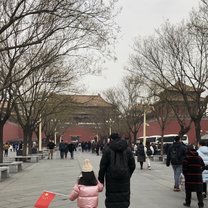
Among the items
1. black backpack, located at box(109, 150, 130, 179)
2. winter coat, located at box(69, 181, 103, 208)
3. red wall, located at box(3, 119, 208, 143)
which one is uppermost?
red wall, located at box(3, 119, 208, 143)

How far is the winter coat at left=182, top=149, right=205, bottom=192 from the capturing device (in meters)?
11.1

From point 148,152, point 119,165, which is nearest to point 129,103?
point 148,152

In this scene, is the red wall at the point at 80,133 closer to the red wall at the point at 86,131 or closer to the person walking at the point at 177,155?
the red wall at the point at 86,131

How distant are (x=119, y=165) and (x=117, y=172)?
0.13 m

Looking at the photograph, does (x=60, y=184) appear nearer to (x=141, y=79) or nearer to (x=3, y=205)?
(x=3, y=205)

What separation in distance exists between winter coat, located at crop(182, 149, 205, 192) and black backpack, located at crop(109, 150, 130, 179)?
3.91 m

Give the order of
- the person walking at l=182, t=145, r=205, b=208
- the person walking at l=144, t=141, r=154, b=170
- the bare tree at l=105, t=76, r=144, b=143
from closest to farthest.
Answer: the person walking at l=182, t=145, r=205, b=208 → the person walking at l=144, t=141, r=154, b=170 → the bare tree at l=105, t=76, r=144, b=143

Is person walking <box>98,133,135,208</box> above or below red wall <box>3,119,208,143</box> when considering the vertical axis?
below

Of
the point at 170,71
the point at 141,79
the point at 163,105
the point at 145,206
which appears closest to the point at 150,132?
the point at 163,105

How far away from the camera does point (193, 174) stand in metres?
11.2

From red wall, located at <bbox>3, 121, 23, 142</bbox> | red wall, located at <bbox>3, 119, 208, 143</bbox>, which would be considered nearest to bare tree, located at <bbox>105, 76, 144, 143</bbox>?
red wall, located at <bbox>3, 119, 208, 143</bbox>

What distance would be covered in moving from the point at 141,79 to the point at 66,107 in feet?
32.8

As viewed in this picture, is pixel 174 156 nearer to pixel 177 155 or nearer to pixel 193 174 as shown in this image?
pixel 177 155

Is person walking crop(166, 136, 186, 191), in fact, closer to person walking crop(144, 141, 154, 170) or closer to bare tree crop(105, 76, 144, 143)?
person walking crop(144, 141, 154, 170)
